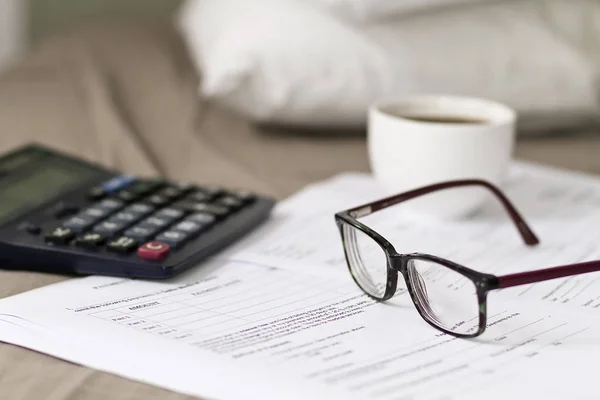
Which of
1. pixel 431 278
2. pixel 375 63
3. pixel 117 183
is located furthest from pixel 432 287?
pixel 375 63

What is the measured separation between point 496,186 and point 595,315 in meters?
0.18

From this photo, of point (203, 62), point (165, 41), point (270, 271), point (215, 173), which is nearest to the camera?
point (270, 271)

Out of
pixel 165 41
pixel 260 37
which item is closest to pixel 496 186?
pixel 260 37

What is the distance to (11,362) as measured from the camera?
1.18 feet

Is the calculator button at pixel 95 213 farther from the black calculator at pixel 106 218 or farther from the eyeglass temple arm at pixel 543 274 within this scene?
the eyeglass temple arm at pixel 543 274

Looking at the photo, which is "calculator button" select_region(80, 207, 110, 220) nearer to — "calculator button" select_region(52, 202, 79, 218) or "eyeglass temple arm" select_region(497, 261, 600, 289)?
"calculator button" select_region(52, 202, 79, 218)

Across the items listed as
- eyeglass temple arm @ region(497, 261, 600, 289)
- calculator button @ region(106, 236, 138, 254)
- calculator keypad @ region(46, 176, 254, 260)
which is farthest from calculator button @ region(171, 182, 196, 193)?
eyeglass temple arm @ region(497, 261, 600, 289)

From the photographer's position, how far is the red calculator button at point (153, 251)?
1.48 feet

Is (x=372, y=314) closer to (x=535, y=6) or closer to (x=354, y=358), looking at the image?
(x=354, y=358)

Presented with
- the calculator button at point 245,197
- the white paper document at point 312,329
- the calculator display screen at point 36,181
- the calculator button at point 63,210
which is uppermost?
the calculator display screen at point 36,181

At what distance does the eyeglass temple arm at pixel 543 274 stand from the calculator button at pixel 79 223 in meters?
0.25

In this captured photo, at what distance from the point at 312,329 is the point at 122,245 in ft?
0.43

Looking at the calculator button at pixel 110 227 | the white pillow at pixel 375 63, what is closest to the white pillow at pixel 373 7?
the white pillow at pixel 375 63

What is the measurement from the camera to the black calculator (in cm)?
45
